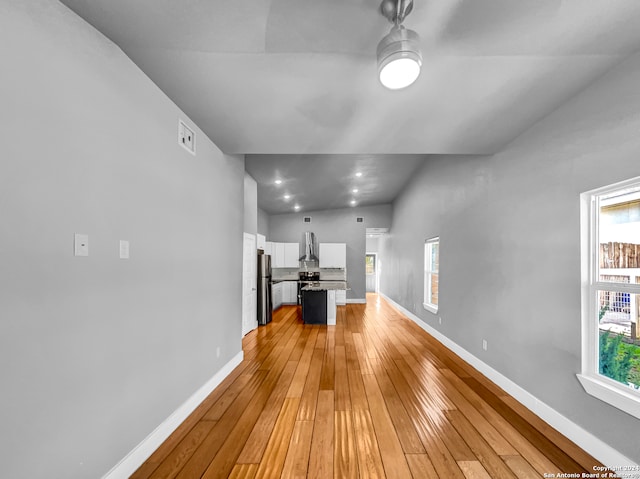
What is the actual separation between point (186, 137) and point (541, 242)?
3307 mm

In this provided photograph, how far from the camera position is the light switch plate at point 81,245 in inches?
57.2

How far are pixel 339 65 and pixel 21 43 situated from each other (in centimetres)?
153

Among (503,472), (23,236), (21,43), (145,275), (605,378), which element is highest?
(21,43)

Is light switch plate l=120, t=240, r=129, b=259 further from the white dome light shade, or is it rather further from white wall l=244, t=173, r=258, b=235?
white wall l=244, t=173, r=258, b=235

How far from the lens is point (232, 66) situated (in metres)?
1.80

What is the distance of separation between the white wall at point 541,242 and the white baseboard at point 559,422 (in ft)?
0.14

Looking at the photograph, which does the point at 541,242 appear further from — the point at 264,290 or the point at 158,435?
the point at 264,290

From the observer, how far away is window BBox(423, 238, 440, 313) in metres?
5.59

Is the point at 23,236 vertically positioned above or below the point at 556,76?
below

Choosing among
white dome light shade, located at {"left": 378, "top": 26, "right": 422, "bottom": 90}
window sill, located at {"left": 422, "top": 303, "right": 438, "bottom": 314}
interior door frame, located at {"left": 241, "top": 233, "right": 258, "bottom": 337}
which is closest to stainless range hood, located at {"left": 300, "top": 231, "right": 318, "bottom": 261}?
interior door frame, located at {"left": 241, "top": 233, "right": 258, "bottom": 337}

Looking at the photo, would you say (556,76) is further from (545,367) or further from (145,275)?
(145,275)

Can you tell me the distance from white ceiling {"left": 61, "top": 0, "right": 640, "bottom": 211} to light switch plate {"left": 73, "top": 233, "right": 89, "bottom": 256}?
3.72 feet

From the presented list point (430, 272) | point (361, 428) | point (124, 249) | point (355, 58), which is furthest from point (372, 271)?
point (124, 249)

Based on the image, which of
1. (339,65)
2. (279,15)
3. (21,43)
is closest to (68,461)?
(21,43)
